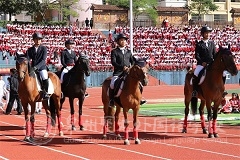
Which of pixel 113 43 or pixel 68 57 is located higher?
pixel 113 43

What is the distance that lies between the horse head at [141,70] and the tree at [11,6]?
51.1 m

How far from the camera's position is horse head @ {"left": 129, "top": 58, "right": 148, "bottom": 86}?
13.3m

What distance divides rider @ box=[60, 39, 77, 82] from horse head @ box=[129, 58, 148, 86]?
4.89m

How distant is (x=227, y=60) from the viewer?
48.0 ft

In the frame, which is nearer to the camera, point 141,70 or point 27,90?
point 141,70

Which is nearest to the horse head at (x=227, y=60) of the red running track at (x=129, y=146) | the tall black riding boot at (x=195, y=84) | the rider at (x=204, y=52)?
the rider at (x=204, y=52)

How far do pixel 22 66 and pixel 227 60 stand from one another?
220 inches

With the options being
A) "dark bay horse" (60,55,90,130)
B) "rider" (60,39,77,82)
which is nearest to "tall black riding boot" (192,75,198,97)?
"dark bay horse" (60,55,90,130)

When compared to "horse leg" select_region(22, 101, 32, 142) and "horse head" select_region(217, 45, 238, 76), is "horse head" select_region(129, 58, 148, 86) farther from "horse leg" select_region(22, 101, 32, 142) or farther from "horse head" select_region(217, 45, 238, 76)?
"horse leg" select_region(22, 101, 32, 142)

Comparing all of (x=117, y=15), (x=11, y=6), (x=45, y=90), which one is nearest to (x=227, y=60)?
(x=45, y=90)

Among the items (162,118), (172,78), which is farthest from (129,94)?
(172,78)

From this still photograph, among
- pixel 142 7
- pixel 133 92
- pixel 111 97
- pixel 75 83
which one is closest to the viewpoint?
pixel 133 92

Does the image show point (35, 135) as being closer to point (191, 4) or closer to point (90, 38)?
point (90, 38)

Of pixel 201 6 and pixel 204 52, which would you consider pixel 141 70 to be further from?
pixel 201 6
